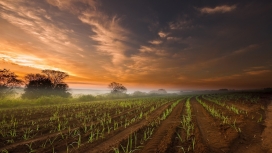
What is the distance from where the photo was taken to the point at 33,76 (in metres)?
43.0

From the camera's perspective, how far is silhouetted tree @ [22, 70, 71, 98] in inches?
1551

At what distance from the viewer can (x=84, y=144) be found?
19.5ft

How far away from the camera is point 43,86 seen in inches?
1687

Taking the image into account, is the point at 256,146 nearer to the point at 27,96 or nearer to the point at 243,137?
the point at 243,137

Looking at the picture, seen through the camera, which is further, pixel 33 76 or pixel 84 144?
pixel 33 76

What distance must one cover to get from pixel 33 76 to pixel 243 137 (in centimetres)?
5026

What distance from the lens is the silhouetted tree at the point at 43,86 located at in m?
39.4

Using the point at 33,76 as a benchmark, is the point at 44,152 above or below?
below

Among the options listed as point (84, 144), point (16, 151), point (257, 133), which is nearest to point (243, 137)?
point (257, 133)

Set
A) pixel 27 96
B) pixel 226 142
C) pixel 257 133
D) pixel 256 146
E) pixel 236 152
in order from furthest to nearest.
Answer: pixel 27 96
pixel 257 133
pixel 226 142
pixel 256 146
pixel 236 152

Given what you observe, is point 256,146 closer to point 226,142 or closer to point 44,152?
point 226,142

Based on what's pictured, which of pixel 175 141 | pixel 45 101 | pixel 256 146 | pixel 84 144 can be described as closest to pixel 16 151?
pixel 84 144

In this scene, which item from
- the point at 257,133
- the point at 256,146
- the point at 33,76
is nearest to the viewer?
the point at 256,146

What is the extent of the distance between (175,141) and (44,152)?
502cm
